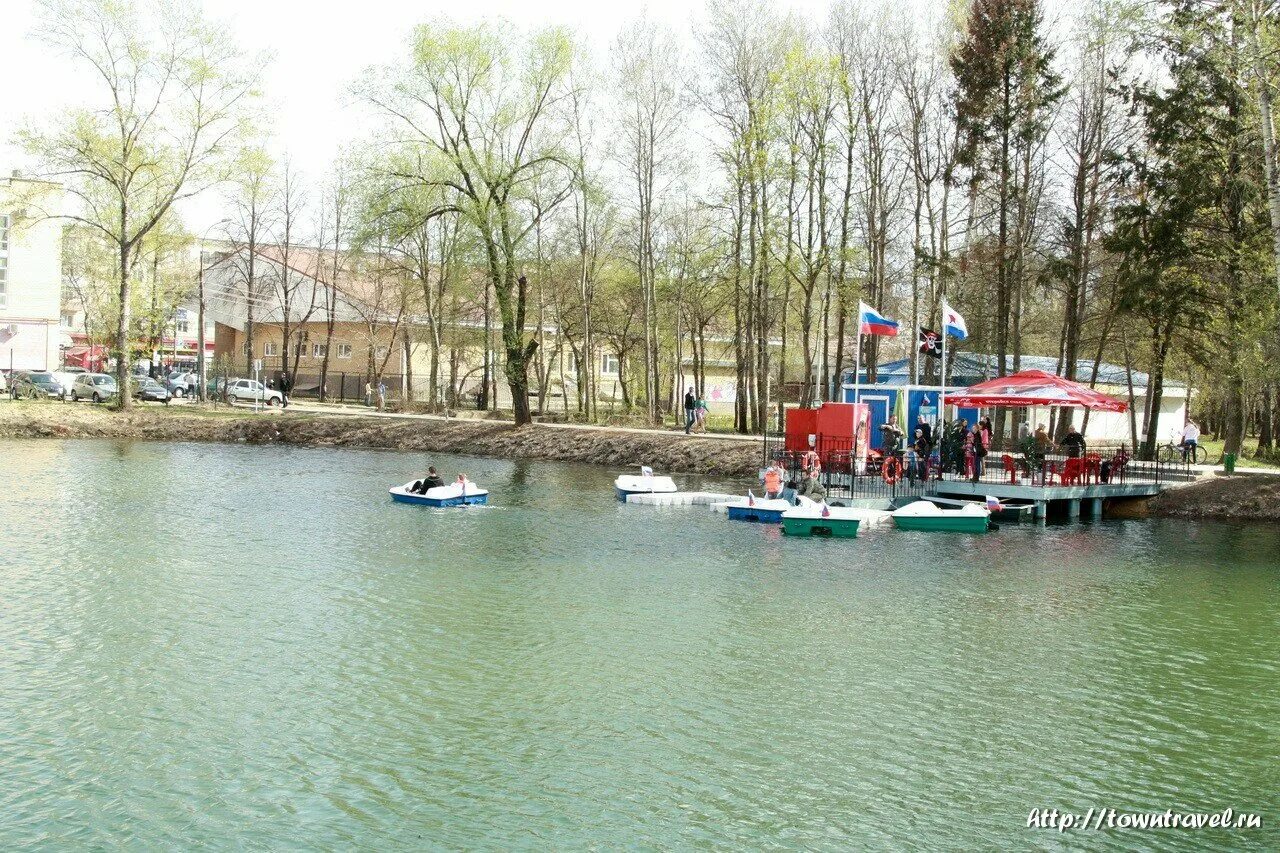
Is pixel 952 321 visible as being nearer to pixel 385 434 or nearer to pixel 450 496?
pixel 450 496

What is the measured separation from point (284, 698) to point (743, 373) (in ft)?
144

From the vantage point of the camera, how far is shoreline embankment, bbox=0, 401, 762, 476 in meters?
47.0

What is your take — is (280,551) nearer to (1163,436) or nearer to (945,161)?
(945,161)

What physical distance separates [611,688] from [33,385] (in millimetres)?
57132

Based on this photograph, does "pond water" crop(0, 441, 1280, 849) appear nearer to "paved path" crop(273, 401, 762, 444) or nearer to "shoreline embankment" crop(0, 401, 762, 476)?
"shoreline embankment" crop(0, 401, 762, 476)

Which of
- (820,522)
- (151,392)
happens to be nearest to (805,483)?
(820,522)

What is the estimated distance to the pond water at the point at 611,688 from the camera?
10922 millimetres

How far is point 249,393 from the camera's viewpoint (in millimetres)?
69500

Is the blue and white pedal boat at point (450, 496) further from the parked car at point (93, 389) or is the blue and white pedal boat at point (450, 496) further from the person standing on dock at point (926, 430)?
the parked car at point (93, 389)

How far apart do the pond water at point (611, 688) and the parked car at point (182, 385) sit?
4487 cm

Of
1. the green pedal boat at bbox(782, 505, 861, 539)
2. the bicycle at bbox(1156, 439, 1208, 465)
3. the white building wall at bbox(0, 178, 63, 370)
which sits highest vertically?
the white building wall at bbox(0, 178, 63, 370)

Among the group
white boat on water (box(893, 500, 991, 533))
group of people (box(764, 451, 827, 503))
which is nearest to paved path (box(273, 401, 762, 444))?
group of people (box(764, 451, 827, 503))

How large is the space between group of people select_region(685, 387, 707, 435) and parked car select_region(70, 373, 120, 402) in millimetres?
33518

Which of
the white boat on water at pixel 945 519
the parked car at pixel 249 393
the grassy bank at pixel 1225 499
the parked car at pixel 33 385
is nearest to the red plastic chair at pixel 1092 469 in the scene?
the grassy bank at pixel 1225 499
